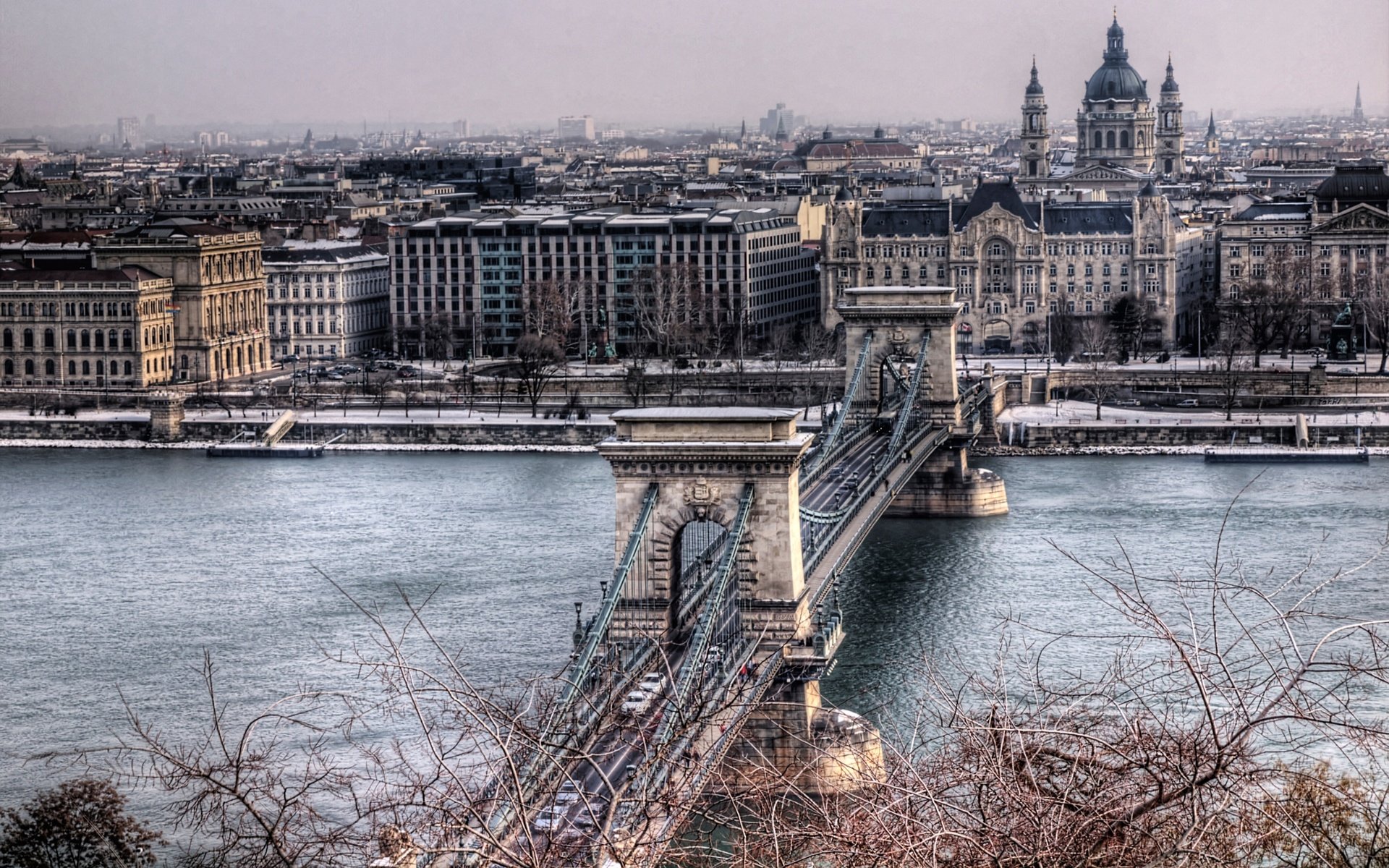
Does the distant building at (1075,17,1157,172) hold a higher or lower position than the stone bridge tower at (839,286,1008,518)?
higher

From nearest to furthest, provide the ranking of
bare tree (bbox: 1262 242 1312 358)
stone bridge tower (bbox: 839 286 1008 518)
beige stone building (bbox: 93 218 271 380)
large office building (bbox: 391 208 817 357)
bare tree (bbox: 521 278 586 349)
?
stone bridge tower (bbox: 839 286 1008 518), beige stone building (bbox: 93 218 271 380), bare tree (bbox: 1262 242 1312 358), bare tree (bbox: 521 278 586 349), large office building (bbox: 391 208 817 357)

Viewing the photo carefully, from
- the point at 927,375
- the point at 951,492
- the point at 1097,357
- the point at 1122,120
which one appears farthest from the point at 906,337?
the point at 1122,120

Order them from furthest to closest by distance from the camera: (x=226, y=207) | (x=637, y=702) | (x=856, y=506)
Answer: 1. (x=226, y=207)
2. (x=856, y=506)
3. (x=637, y=702)

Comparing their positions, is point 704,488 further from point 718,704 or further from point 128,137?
point 128,137

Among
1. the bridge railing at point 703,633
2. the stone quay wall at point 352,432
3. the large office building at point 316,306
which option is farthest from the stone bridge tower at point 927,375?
the large office building at point 316,306

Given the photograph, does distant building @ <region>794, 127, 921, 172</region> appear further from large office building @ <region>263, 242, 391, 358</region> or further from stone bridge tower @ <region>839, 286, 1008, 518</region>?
stone bridge tower @ <region>839, 286, 1008, 518</region>

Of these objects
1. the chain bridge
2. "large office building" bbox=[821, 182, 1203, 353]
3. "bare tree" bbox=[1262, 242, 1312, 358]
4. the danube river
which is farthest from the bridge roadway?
"large office building" bbox=[821, 182, 1203, 353]

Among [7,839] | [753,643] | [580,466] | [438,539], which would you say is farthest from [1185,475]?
[7,839]
